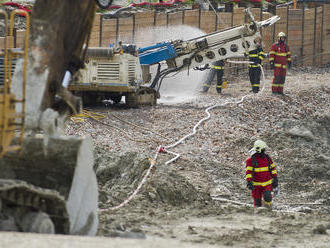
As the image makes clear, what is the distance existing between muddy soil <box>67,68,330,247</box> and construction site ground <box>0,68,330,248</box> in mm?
22

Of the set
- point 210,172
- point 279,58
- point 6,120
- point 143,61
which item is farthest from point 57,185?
point 279,58

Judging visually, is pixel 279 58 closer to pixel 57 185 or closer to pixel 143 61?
pixel 143 61

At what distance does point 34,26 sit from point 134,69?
10.3m

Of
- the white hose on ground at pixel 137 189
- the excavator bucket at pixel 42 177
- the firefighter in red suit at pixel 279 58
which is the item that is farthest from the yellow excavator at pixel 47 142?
the firefighter in red suit at pixel 279 58

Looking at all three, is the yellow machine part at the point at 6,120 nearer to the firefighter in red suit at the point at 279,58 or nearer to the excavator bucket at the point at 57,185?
the excavator bucket at the point at 57,185

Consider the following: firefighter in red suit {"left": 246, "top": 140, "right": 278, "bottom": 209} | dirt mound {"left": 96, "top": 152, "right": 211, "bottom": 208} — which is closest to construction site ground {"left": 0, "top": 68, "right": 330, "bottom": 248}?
dirt mound {"left": 96, "top": 152, "right": 211, "bottom": 208}

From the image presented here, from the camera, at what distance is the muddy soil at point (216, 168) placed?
32.0ft

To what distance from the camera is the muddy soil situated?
9758mm

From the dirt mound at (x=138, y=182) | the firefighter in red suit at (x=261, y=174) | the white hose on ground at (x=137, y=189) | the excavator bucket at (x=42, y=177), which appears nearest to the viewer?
the excavator bucket at (x=42, y=177)

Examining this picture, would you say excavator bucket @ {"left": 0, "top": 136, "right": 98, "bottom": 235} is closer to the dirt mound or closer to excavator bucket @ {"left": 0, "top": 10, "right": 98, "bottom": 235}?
excavator bucket @ {"left": 0, "top": 10, "right": 98, "bottom": 235}

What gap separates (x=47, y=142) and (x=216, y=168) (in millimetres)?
7364

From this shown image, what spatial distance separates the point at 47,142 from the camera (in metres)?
7.87

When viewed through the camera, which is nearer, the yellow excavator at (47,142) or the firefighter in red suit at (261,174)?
the yellow excavator at (47,142)

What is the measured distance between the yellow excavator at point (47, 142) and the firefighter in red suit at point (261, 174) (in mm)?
4825
